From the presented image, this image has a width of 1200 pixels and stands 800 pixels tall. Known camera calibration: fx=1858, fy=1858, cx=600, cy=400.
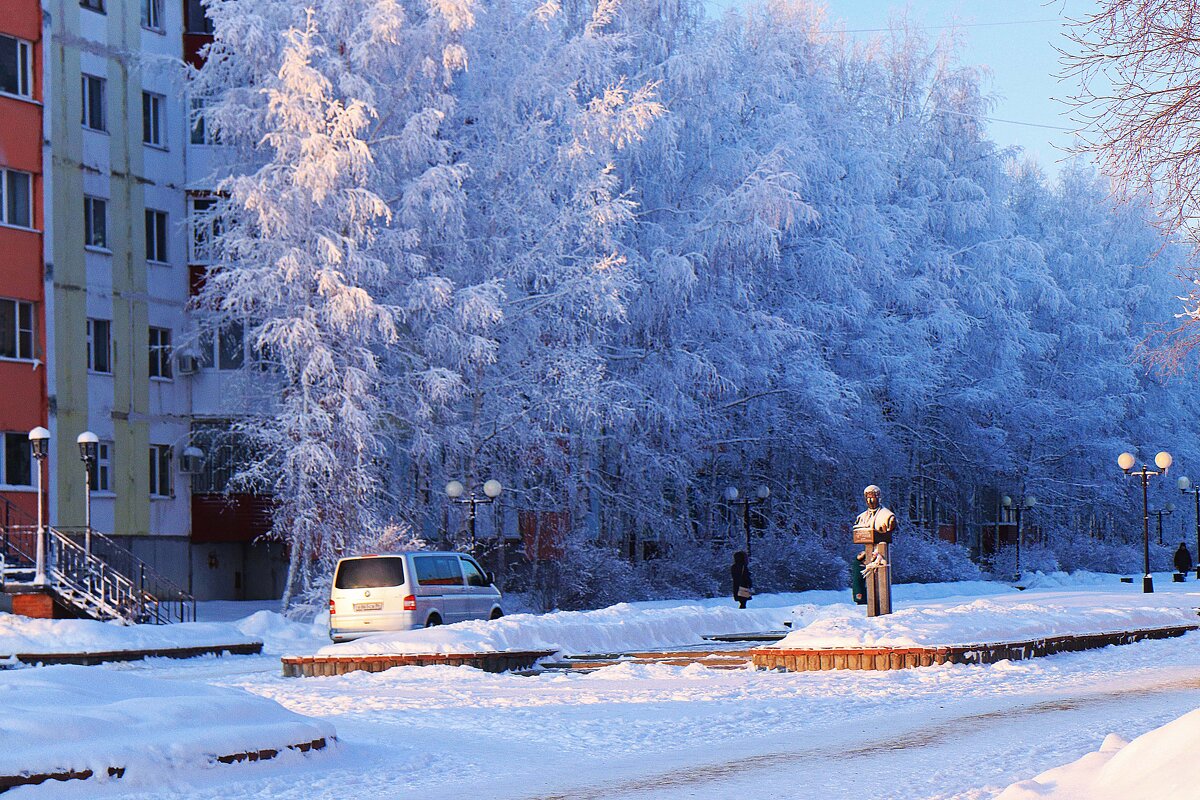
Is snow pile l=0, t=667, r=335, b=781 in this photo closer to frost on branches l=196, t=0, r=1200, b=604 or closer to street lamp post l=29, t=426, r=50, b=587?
street lamp post l=29, t=426, r=50, b=587

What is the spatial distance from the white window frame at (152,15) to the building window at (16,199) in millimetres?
6790

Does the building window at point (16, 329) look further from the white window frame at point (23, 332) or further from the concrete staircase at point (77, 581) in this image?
the concrete staircase at point (77, 581)

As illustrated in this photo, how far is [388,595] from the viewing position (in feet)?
96.4

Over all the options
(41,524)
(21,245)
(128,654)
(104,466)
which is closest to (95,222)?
(21,245)

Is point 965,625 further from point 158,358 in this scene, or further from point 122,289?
point 158,358

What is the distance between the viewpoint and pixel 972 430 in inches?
2299

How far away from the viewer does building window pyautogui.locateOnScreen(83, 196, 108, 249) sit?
47094 mm

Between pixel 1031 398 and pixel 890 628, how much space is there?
43.1m

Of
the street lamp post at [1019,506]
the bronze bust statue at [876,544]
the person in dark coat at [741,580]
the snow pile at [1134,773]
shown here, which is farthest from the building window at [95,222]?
the snow pile at [1134,773]

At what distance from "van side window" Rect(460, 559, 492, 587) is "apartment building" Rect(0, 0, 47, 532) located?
1593 cm

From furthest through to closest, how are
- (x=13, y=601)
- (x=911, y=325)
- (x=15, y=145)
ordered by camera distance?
(x=911, y=325)
(x=15, y=145)
(x=13, y=601)

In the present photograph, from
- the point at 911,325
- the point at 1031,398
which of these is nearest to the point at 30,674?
the point at 911,325

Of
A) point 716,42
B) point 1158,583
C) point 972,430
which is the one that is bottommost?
point 1158,583

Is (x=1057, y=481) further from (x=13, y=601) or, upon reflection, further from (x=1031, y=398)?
(x=13, y=601)
